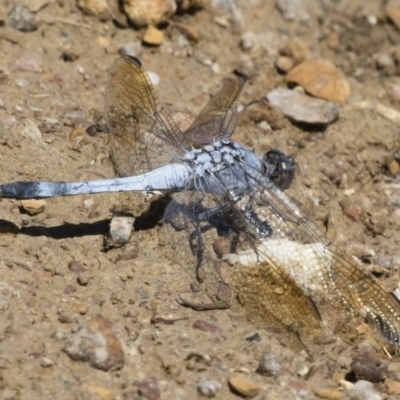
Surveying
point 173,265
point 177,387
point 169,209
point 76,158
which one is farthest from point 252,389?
point 76,158

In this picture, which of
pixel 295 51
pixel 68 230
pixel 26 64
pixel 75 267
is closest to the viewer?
pixel 75 267

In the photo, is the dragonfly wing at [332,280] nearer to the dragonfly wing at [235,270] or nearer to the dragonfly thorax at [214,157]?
the dragonfly wing at [235,270]

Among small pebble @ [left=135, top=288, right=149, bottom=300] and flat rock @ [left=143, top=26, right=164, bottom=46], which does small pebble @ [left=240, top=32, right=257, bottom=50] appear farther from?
small pebble @ [left=135, top=288, right=149, bottom=300]

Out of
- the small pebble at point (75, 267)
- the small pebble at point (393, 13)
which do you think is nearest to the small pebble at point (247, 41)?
the small pebble at point (393, 13)

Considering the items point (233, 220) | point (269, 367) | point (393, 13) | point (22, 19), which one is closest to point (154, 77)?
point (22, 19)

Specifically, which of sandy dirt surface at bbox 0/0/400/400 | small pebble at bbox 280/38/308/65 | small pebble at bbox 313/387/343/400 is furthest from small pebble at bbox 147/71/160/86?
small pebble at bbox 313/387/343/400

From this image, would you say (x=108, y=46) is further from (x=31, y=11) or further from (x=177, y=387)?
(x=177, y=387)

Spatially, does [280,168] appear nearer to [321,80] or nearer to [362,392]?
[321,80]
